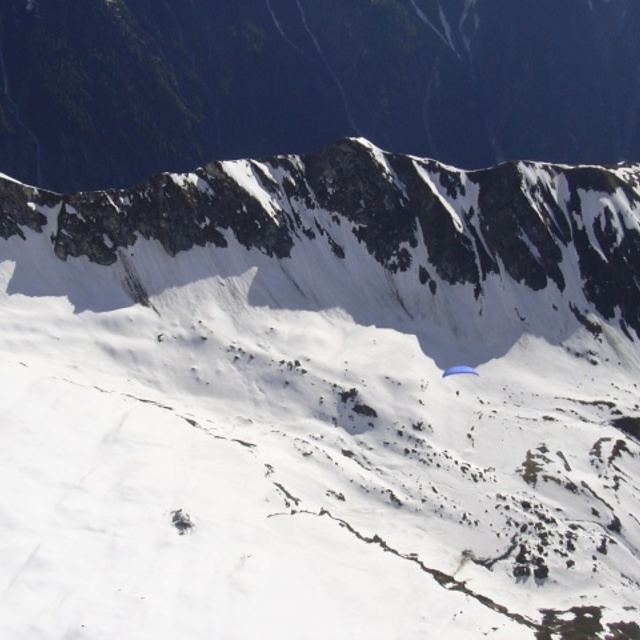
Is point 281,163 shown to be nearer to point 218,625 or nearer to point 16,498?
point 16,498

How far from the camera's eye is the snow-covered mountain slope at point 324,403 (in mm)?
49812

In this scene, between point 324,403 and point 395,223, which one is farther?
point 395,223

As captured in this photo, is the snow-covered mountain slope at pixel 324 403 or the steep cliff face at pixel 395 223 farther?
the steep cliff face at pixel 395 223

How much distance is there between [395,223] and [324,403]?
1189 inches

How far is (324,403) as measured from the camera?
261 feet

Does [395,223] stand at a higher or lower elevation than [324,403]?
higher

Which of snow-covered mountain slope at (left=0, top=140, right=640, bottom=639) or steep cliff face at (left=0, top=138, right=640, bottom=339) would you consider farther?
steep cliff face at (left=0, top=138, right=640, bottom=339)

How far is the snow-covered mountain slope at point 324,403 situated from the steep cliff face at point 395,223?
0.27m

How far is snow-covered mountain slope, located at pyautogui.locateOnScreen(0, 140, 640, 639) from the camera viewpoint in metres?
49.8

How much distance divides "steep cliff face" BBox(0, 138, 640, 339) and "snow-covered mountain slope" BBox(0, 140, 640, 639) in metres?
0.27

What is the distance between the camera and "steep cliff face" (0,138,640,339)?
294ft

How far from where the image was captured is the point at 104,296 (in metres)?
85.9

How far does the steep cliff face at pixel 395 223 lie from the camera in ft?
294

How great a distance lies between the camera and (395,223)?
101 metres
